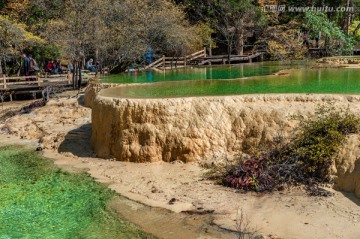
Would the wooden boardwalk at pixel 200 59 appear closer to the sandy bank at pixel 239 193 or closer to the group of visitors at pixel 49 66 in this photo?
the group of visitors at pixel 49 66

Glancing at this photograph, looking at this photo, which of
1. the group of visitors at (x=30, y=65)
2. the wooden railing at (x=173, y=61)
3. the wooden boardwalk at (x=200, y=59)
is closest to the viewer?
the group of visitors at (x=30, y=65)

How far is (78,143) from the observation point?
13344 mm

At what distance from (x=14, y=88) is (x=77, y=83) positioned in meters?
3.41

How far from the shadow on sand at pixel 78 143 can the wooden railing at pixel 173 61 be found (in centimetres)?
1270

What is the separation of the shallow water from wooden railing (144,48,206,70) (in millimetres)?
12125

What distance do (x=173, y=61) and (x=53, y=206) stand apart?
21.4 meters

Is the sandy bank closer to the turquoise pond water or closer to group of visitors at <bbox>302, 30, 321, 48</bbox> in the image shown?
the turquoise pond water

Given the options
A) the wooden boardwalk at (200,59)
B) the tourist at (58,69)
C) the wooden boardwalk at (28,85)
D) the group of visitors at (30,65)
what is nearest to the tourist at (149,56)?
the wooden boardwalk at (200,59)

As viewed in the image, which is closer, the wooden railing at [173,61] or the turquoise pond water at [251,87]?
the turquoise pond water at [251,87]

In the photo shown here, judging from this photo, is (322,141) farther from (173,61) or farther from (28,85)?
(173,61)

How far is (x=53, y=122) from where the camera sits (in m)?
16.0

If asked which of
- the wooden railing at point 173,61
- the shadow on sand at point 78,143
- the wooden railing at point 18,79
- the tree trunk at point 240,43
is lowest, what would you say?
the shadow on sand at point 78,143

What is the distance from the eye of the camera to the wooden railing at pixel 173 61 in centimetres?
A: 2773

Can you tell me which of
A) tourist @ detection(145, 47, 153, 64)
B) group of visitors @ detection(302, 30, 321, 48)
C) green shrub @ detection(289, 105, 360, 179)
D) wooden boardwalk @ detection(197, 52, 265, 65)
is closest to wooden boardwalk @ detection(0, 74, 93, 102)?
tourist @ detection(145, 47, 153, 64)
